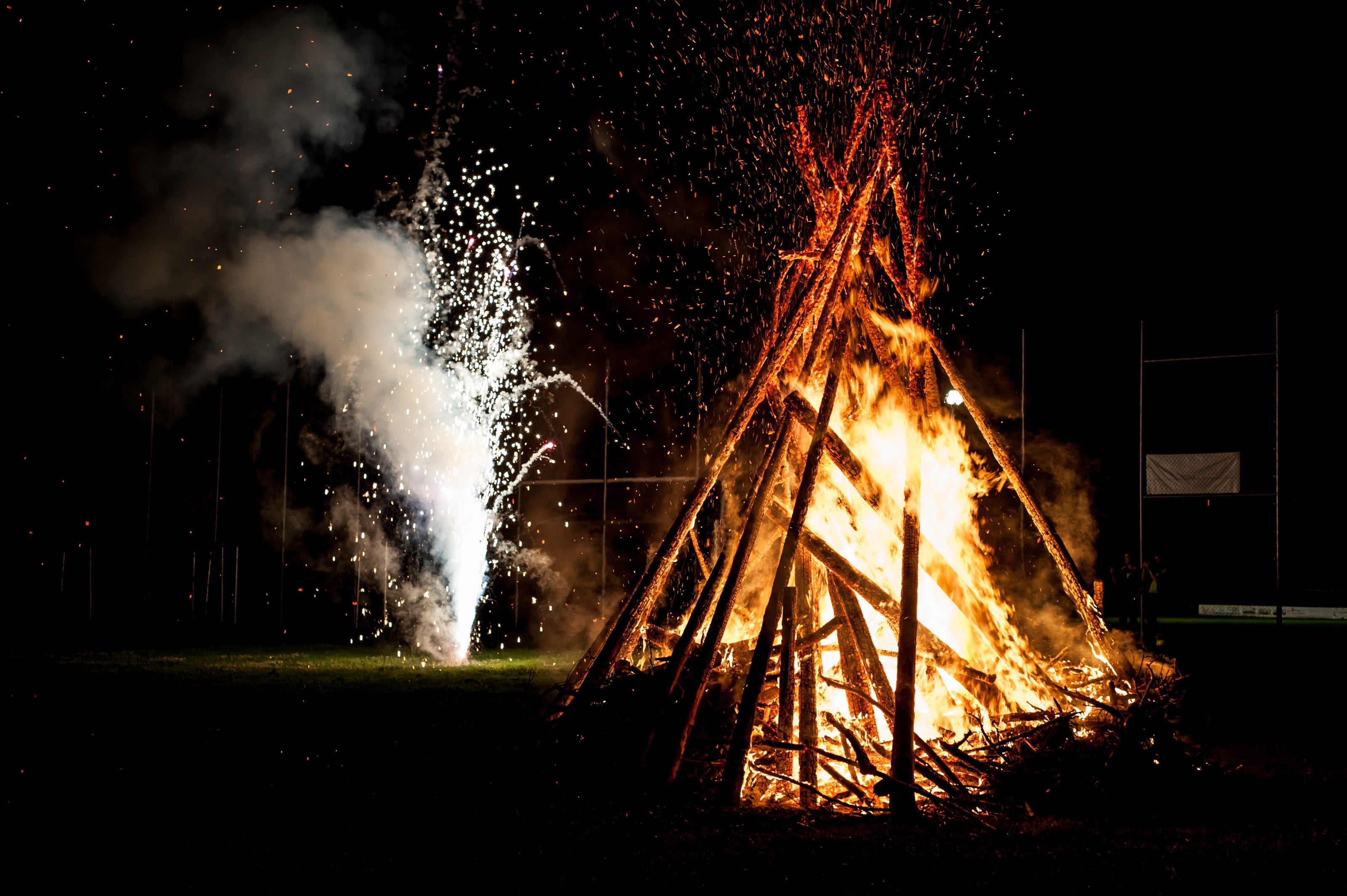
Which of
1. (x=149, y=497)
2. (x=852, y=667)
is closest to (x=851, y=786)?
(x=852, y=667)

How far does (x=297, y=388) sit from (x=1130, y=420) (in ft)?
60.9

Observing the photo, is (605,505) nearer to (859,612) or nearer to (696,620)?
(859,612)

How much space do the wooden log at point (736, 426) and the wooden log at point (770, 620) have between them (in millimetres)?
468

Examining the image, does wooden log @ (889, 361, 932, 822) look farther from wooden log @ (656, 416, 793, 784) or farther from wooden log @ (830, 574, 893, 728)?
wooden log @ (656, 416, 793, 784)

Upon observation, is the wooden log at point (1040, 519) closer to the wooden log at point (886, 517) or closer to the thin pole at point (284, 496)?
the wooden log at point (886, 517)

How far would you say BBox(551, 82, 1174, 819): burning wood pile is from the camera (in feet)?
18.2

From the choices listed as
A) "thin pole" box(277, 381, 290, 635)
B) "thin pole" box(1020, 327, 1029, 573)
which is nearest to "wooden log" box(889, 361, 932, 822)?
"thin pole" box(1020, 327, 1029, 573)

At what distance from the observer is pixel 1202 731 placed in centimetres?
798

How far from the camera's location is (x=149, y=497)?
19828 mm

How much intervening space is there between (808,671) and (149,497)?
17808 millimetres

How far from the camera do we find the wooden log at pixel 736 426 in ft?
21.0

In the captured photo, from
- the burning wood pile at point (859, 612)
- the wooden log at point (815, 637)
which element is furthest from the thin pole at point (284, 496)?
the wooden log at point (815, 637)

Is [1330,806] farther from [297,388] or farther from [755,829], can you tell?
[297,388]

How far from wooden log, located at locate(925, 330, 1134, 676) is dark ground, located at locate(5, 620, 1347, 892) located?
1136mm
